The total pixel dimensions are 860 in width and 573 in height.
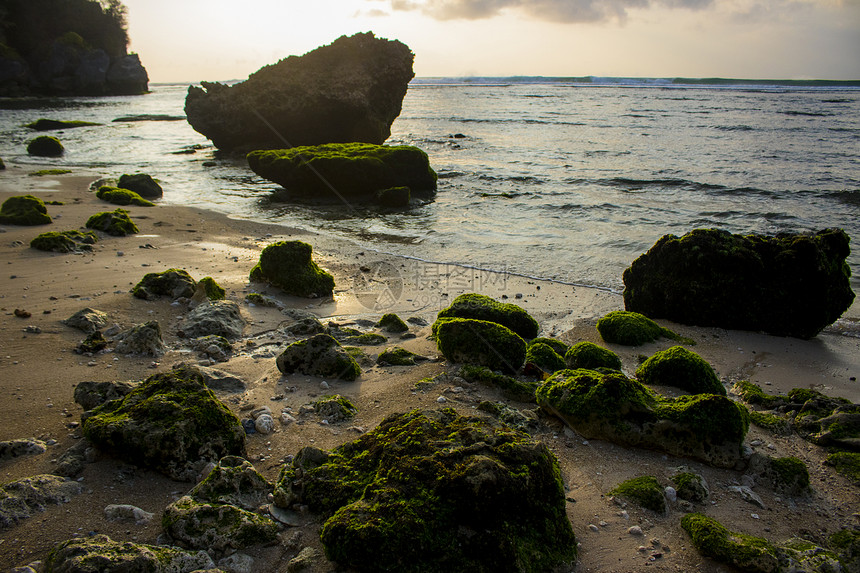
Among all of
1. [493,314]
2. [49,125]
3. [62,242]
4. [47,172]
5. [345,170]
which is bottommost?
[493,314]

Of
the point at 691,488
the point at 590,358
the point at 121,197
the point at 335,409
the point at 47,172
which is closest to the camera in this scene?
the point at 691,488

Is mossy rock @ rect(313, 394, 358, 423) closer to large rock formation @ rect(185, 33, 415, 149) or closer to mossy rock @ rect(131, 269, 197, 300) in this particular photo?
mossy rock @ rect(131, 269, 197, 300)

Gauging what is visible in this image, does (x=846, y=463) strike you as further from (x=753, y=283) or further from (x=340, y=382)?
(x=340, y=382)

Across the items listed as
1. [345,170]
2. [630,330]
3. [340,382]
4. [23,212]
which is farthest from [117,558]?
[345,170]

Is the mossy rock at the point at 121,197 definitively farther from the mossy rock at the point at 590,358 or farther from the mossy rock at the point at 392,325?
the mossy rock at the point at 590,358

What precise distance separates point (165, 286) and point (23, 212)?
204 inches

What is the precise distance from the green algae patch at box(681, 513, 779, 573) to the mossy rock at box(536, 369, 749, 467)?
0.78 meters

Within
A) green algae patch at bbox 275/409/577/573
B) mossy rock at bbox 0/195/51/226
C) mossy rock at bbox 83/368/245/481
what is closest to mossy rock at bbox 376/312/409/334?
mossy rock at bbox 83/368/245/481

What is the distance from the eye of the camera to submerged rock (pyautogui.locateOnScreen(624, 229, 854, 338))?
6.36 m

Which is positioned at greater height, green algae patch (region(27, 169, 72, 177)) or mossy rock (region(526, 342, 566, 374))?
green algae patch (region(27, 169, 72, 177))

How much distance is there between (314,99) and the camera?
22297mm

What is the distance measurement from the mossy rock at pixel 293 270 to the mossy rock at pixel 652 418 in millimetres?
3903

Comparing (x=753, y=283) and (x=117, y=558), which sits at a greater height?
(x=753, y=283)

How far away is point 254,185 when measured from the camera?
57.7 ft
